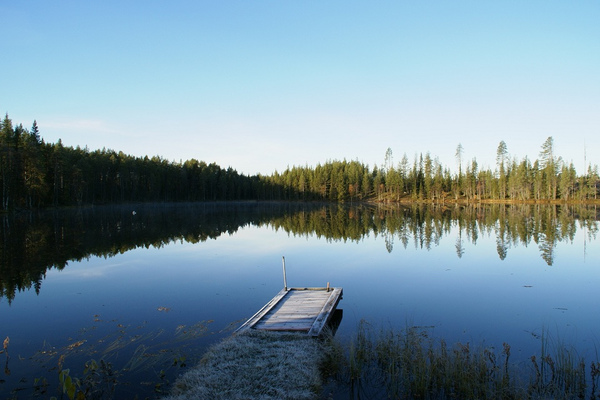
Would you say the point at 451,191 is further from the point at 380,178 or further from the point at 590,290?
the point at 590,290

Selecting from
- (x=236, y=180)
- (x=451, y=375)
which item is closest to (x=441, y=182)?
(x=236, y=180)

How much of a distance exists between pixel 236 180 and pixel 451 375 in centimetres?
13088

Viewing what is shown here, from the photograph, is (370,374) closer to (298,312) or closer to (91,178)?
(298,312)

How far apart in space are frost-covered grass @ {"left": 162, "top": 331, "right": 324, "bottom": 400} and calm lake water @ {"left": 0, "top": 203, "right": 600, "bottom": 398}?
963 mm

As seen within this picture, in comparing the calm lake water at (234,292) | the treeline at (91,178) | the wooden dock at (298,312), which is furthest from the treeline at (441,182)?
the wooden dock at (298,312)

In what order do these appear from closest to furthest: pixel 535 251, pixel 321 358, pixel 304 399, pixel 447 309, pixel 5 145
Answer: pixel 304 399 < pixel 321 358 < pixel 447 309 < pixel 535 251 < pixel 5 145

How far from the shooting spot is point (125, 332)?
34.7 feet

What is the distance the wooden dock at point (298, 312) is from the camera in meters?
9.90

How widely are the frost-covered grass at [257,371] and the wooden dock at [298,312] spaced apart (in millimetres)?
699

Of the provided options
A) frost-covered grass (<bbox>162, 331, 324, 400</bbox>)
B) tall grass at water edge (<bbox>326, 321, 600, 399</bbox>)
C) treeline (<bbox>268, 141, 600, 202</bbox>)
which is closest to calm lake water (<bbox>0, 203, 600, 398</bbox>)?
frost-covered grass (<bbox>162, 331, 324, 400</bbox>)

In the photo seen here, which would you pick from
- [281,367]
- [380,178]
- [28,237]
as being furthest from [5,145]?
[380,178]

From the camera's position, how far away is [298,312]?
37.0ft

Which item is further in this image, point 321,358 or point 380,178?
point 380,178

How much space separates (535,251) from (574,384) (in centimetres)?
1885
